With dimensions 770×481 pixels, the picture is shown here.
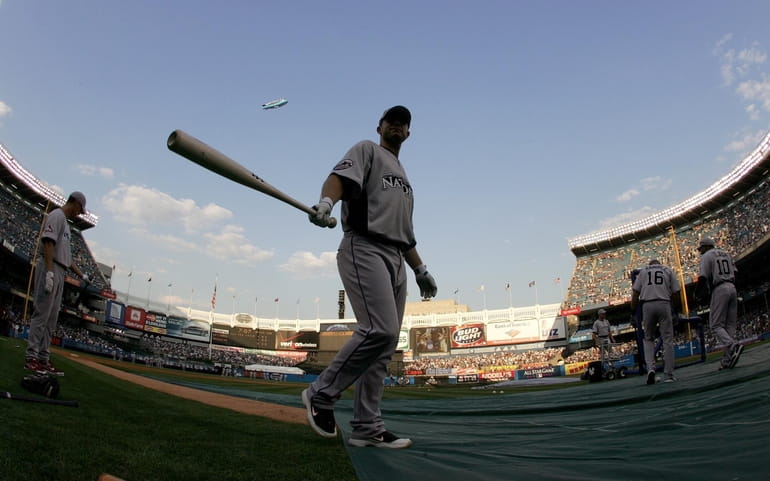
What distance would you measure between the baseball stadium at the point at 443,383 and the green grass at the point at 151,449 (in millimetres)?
14

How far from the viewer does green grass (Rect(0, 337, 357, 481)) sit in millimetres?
1557

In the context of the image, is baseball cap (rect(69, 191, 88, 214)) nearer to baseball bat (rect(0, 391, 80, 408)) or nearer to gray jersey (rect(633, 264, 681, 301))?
baseball bat (rect(0, 391, 80, 408))

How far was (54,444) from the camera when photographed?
1.87 metres

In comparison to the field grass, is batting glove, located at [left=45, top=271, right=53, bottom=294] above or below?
above

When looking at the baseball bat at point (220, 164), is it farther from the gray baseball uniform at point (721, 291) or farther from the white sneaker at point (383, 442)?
the gray baseball uniform at point (721, 291)

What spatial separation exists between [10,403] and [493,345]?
4704 cm

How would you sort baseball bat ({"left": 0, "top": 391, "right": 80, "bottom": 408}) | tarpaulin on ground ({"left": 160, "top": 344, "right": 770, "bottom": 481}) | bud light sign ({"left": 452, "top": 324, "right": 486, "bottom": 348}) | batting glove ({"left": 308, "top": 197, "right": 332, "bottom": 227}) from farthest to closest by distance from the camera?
bud light sign ({"left": 452, "top": 324, "right": 486, "bottom": 348}), baseball bat ({"left": 0, "top": 391, "right": 80, "bottom": 408}), batting glove ({"left": 308, "top": 197, "right": 332, "bottom": 227}), tarpaulin on ground ({"left": 160, "top": 344, "right": 770, "bottom": 481})

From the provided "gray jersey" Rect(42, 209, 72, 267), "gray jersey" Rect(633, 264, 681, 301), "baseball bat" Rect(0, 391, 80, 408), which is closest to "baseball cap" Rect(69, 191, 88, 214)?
"gray jersey" Rect(42, 209, 72, 267)

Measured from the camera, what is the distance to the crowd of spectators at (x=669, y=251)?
29.2 m

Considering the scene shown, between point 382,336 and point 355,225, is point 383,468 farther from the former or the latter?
point 355,225

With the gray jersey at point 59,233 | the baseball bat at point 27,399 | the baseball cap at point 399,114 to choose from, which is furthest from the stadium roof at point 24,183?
the baseball cap at point 399,114

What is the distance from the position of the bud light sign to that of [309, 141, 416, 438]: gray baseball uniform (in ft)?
153

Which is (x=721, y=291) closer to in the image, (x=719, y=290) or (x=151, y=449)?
(x=719, y=290)

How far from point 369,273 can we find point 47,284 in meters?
3.33
